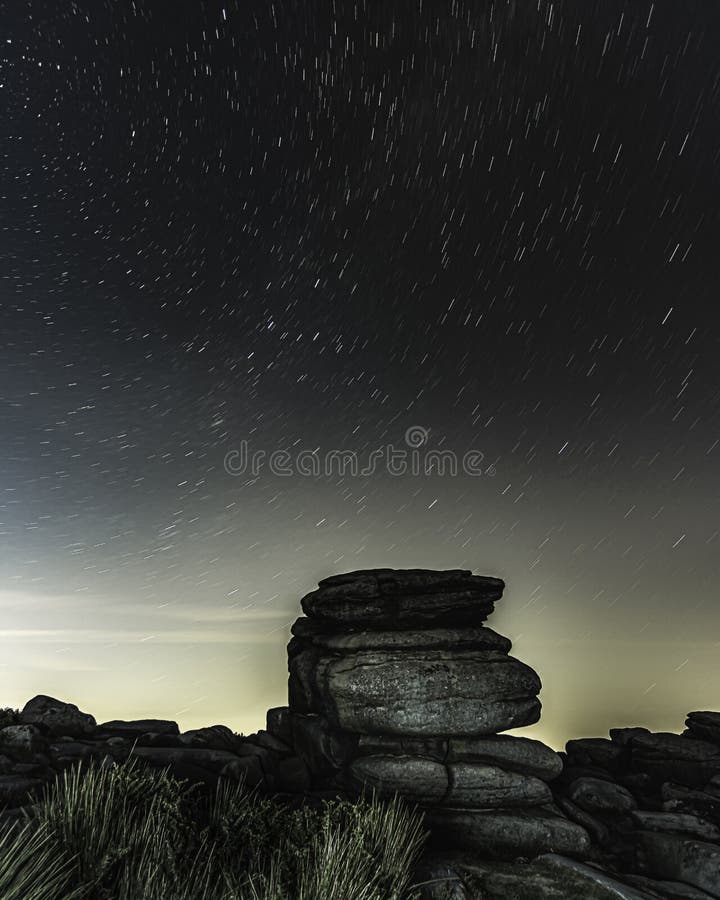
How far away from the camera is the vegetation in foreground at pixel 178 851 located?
690cm

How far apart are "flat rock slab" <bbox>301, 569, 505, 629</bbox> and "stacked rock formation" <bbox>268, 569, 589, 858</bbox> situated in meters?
0.03

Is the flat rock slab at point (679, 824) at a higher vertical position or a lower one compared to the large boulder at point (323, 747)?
lower

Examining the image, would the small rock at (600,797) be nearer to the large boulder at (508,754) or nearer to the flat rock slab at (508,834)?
the large boulder at (508,754)

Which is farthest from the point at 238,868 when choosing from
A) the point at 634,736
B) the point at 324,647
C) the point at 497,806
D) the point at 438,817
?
the point at 634,736

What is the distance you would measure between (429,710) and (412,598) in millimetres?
3210

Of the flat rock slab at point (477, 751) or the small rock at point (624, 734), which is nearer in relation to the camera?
the flat rock slab at point (477, 751)

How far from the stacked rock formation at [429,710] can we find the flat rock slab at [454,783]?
25 millimetres

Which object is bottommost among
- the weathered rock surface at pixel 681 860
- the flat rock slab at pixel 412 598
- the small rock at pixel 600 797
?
the weathered rock surface at pixel 681 860

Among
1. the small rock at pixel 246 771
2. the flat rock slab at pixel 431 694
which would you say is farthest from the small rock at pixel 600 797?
the small rock at pixel 246 771

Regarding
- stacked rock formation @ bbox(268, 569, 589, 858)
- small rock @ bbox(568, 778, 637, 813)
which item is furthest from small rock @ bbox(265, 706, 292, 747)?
small rock @ bbox(568, 778, 637, 813)

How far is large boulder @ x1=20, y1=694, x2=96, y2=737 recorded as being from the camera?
18.3 metres

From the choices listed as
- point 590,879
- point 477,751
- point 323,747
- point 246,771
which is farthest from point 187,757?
point 590,879

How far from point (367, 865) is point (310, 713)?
10321 mm

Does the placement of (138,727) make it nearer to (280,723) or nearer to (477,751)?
(280,723)
